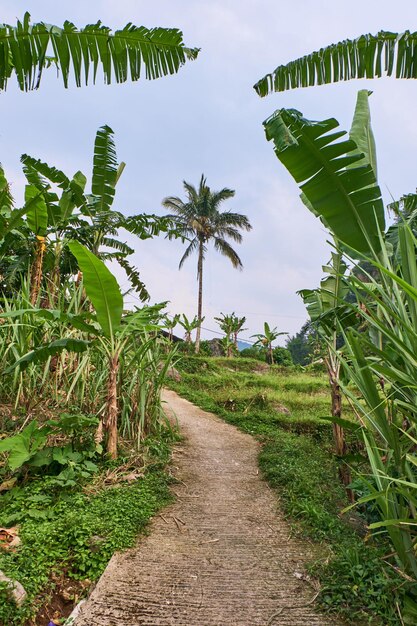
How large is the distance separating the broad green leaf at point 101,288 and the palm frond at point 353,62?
2.36 m

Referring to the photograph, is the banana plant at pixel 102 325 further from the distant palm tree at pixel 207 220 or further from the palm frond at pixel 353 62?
the distant palm tree at pixel 207 220

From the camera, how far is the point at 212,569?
2.98 meters

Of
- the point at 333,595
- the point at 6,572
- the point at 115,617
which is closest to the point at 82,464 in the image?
the point at 6,572

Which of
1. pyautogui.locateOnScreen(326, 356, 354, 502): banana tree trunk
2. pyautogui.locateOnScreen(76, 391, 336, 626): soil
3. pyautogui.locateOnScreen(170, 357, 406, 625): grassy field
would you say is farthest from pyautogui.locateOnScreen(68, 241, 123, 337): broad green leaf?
pyautogui.locateOnScreen(326, 356, 354, 502): banana tree trunk

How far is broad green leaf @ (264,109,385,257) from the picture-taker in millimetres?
2822

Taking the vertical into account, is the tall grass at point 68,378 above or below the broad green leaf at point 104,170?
below

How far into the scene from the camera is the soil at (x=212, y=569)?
2500 millimetres

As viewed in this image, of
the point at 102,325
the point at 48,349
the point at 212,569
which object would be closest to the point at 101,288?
the point at 102,325

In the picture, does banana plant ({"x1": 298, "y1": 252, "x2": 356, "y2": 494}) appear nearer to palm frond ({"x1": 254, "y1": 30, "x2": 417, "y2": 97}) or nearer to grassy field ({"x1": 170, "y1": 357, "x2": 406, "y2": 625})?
grassy field ({"x1": 170, "y1": 357, "x2": 406, "y2": 625})

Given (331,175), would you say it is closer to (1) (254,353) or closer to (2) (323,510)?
(2) (323,510)

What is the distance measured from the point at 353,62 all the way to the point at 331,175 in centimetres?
121

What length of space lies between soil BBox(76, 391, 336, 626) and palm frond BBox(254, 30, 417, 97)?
3.96 meters

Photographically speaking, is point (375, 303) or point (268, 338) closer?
point (375, 303)

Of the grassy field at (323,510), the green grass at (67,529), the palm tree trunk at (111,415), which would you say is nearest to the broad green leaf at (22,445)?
the green grass at (67,529)
